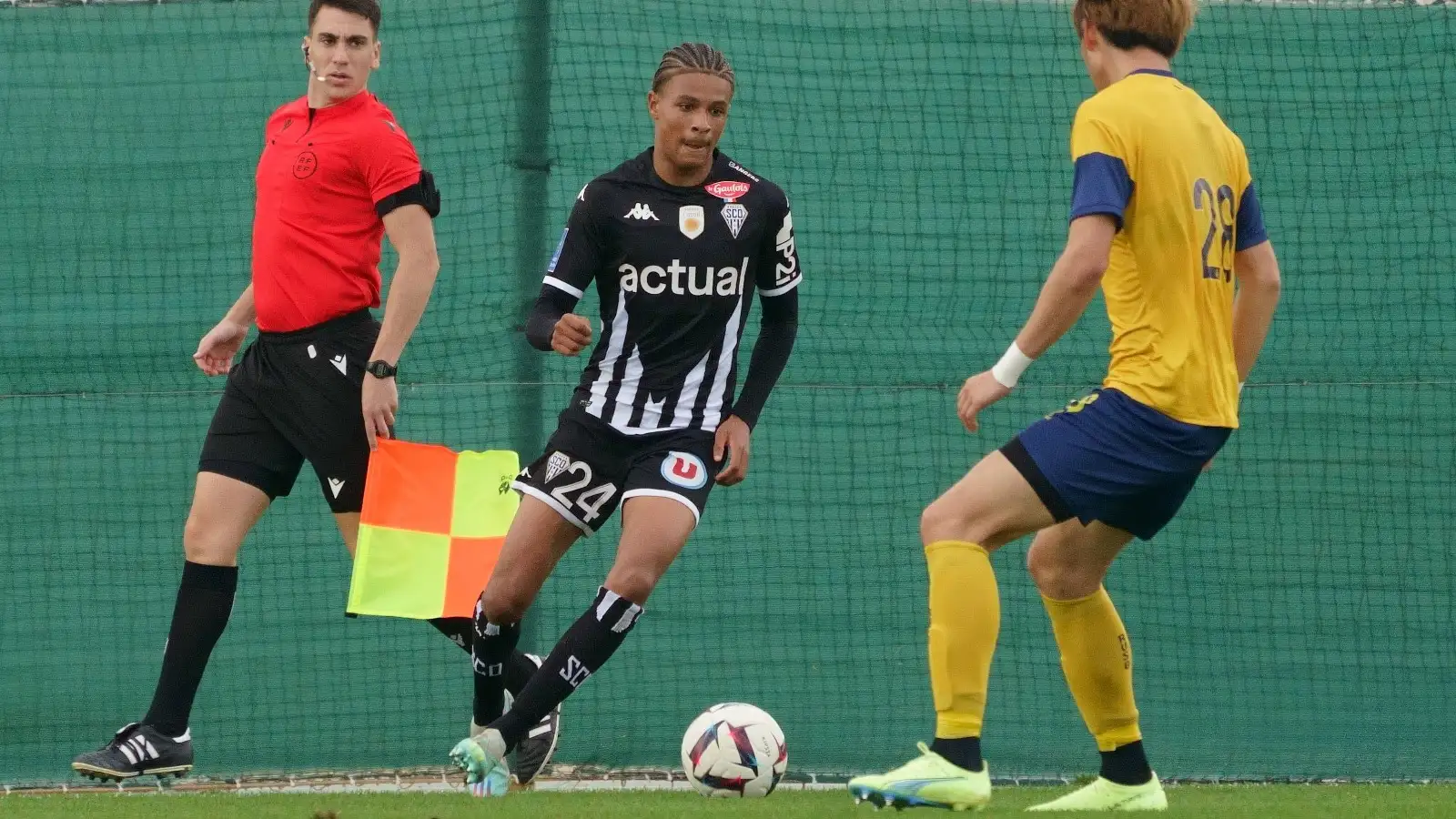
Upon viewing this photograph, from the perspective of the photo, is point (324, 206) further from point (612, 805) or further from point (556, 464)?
point (612, 805)

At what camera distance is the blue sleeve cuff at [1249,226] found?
467 centimetres

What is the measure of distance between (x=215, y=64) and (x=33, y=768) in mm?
2701

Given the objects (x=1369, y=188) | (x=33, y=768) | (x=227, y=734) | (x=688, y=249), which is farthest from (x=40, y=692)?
(x=1369, y=188)

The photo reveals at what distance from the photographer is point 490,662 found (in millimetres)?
5879

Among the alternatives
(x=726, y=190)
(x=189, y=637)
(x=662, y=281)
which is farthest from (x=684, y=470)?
(x=189, y=637)

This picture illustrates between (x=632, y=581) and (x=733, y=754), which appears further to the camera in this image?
(x=733, y=754)

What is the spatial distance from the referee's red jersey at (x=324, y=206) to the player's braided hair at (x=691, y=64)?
80 centimetres

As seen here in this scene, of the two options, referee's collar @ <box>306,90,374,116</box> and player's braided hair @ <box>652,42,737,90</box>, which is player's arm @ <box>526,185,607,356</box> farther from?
referee's collar @ <box>306,90,374,116</box>

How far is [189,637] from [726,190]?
6.72 ft

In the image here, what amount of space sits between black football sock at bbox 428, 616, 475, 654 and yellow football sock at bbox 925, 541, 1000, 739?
2071mm

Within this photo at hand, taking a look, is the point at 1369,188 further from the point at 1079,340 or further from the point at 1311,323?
the point at 1079,340

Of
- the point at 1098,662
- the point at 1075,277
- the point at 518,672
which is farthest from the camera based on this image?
the point at 518,672

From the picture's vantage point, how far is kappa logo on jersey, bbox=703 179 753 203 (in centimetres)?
554

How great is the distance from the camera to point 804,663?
7.20m
